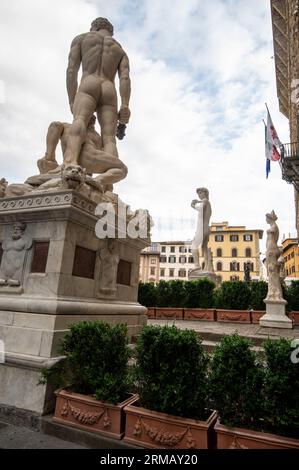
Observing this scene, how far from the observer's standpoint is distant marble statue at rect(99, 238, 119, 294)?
4777 mm

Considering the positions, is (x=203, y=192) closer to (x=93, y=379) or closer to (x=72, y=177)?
(x=72, y=177)

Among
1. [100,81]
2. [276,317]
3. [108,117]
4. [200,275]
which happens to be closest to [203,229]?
[200,275]

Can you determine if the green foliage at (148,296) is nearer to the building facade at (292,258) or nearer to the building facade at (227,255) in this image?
the building facade at (292,258)

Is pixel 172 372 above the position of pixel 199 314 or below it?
below

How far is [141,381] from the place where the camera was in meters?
2.86

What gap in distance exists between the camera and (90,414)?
9.13 feet

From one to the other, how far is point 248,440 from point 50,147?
5731 mm

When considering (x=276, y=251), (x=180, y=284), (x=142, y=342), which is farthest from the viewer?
(x=180, y=284)

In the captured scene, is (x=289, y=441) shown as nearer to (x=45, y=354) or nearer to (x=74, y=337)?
(x=74, y=337)

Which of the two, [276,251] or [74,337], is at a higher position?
[276,251]

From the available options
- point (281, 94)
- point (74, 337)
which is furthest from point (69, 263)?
point (281, 94)
